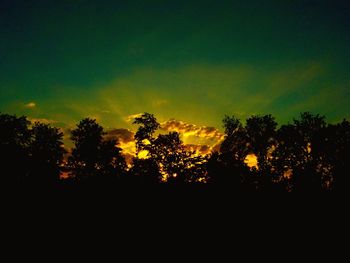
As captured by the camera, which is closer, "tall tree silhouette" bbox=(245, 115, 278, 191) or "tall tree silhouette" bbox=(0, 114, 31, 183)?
"tall tree silhouette" bbox=(0, 114, 31, 183)

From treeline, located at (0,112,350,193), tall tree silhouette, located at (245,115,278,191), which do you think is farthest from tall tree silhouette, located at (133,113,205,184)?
tall tree silhouette, located at (245,115,278,191)

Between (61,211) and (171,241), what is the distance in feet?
25.7

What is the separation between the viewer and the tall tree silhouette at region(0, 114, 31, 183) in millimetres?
44069

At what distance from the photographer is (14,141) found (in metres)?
52.5

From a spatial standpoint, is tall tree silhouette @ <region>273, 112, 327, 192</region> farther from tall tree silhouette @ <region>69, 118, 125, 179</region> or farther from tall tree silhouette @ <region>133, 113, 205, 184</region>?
tall tree silhouette @ <region>69, 118, 125, 179</region>

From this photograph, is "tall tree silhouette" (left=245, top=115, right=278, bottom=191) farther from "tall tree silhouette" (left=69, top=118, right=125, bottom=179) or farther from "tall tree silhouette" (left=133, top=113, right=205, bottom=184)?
"tall tree silhouette" (left=69, top=118, right=125, bottom=179)

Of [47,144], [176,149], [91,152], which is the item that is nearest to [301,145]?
[176,149]

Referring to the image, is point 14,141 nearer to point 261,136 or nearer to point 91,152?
point 91,152

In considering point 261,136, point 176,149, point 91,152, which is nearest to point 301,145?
point 261,136

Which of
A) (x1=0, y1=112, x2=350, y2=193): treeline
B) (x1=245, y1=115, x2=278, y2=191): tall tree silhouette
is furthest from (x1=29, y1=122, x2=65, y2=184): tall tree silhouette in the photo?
(x1=245, y1=115, x2=278, y2=191): tall tree silhouette

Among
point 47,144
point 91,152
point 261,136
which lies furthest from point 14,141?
point 261,136

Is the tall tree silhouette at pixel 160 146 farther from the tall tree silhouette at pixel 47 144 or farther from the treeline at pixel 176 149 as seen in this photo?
the tall tree silhouette at pixel 47 144

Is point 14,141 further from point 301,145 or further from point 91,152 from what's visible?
point 301,145

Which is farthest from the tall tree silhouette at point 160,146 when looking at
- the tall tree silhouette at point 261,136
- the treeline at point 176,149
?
the tall tree silhouette at point 261,136
